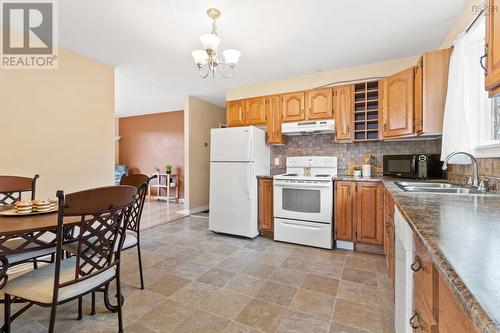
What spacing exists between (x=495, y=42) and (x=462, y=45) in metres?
1.14

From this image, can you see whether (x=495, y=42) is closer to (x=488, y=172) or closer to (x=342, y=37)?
(x=488, y=172)

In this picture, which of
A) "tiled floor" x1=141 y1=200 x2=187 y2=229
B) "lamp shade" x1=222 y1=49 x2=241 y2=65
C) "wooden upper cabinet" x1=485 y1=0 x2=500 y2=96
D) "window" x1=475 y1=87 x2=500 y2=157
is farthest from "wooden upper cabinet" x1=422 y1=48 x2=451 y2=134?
"tiled floor" x1=141 y1=200 x2=187 y2=229

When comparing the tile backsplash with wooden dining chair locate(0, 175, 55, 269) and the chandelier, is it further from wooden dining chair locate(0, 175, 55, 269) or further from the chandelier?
wooden dining chair locate(0, 175, 55, 269)

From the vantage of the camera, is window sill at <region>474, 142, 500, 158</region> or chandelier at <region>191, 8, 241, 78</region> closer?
window sill at <region>474, 142, 500, 158</region>

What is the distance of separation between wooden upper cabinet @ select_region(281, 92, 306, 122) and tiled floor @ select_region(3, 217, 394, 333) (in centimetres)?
187

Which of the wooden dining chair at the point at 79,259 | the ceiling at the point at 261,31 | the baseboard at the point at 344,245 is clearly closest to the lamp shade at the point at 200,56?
the ceiling at the point at 261,31

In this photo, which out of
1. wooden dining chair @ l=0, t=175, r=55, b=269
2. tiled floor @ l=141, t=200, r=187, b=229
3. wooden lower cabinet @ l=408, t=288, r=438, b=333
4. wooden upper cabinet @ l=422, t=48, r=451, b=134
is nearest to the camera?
wooden lower cabinet @ l=408, t=288, r=438, b=333

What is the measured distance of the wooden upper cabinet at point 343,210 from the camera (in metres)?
2.91

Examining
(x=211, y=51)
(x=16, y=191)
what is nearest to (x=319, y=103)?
(x=211, y=51)

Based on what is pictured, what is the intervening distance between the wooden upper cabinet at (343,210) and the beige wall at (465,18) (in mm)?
1789

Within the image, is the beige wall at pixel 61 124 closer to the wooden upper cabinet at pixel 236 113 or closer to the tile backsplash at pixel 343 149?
the wooden upper cabinet at pixel 236 113

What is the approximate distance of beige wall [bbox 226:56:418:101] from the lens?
10.3 ft

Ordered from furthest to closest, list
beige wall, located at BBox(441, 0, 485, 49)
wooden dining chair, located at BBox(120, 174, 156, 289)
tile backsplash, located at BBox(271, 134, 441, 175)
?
tile backsplash, located at BBox(271, 134, 441, 175)
wooden dining chair, located at BBox(120, 174, 156, 289)
beige wall, located at BBox(441, 0, 485, 49)

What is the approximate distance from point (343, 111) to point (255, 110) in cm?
134
